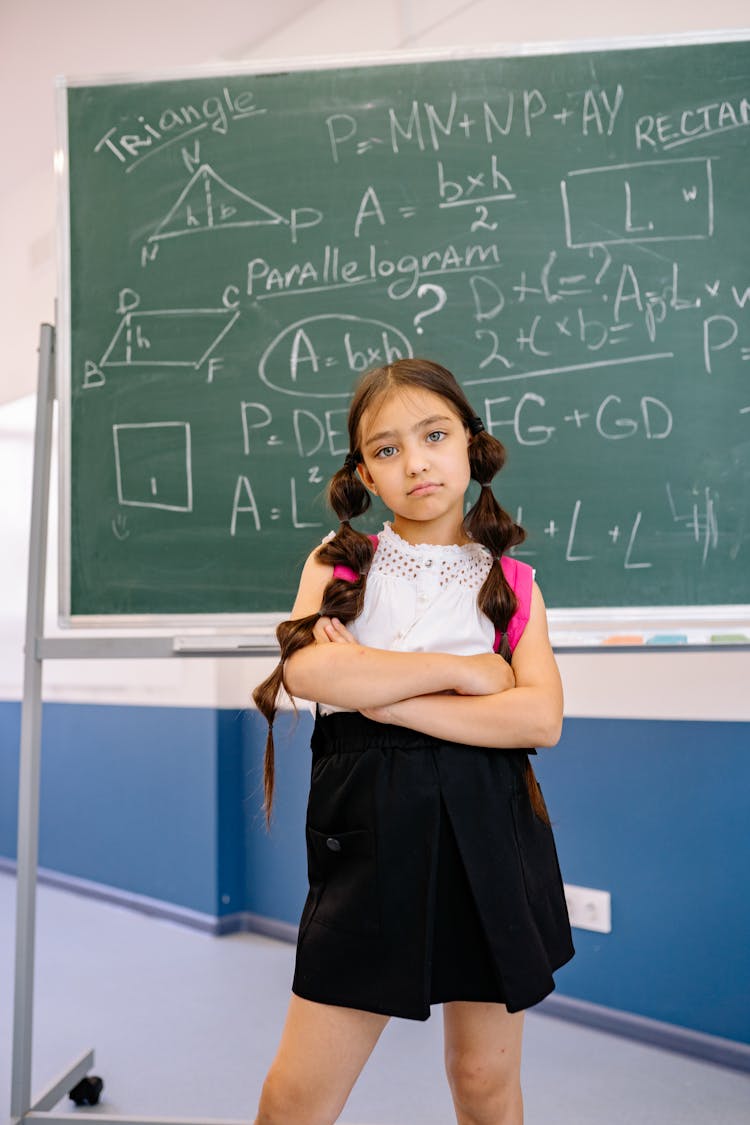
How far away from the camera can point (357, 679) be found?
3.95 feet

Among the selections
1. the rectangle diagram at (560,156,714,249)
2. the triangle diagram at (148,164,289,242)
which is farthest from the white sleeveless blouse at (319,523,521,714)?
the triangle diagram at (148,164,289,242)

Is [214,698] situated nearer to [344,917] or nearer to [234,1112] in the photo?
[234,1112]

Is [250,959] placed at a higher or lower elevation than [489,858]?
lower

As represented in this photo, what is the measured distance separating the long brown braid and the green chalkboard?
614mm

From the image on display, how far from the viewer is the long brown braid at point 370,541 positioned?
1300 mm

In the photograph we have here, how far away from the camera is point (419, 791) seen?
1204 millimetres

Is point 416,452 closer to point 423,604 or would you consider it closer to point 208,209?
point 423,604

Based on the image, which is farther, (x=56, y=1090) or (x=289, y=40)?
(x=289, y=40)

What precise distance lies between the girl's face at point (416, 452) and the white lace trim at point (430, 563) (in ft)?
0.16

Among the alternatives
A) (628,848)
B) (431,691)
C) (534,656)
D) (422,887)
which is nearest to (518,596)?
(534,656)

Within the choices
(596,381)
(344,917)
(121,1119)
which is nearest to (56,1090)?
(121,1119)

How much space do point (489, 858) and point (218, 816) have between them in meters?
2.50

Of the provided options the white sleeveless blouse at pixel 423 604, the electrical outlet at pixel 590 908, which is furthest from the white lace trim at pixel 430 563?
the electrical outlet at pixel 590 908

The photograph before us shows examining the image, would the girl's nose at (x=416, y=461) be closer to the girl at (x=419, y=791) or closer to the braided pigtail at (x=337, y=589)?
the girl at (x=419, y=791)
